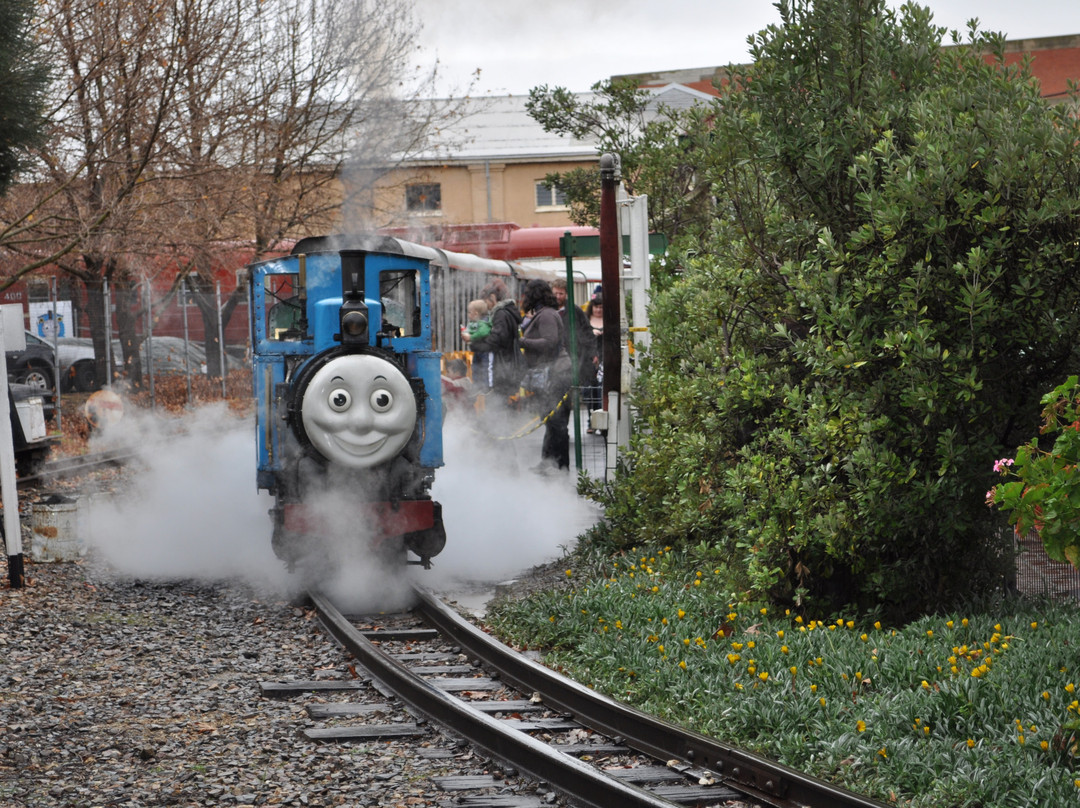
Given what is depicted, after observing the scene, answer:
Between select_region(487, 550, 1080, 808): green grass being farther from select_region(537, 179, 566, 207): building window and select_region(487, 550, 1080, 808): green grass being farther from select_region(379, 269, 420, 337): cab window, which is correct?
select_region(537, 179, 566, 207): building window

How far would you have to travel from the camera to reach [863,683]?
5324 millimetres

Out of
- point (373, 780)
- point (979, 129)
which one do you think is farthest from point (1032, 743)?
point (979, 129)

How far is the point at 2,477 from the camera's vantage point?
8.85m

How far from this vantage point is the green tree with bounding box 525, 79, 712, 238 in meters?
14.3

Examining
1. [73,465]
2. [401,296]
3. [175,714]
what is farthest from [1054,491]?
[73,465]

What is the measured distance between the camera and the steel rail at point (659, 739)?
4.44 m

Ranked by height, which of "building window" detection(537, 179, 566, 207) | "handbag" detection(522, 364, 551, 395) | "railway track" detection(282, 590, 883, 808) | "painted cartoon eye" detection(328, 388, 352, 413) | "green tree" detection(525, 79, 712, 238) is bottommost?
"railway track" detection(282, 590, 883, 808)

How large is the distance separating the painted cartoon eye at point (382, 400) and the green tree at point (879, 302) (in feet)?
7.10

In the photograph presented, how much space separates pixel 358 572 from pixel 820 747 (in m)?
4.73

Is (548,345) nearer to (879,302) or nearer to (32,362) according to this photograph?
(879,302)

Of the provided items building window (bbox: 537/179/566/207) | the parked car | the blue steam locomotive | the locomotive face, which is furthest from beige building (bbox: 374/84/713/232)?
the locomotive face

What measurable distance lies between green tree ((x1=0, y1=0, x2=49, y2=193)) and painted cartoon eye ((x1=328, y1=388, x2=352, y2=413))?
469 cm

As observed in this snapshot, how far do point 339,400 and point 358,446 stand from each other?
1.15 ft

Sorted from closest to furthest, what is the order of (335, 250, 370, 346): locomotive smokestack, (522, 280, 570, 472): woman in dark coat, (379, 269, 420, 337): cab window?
(335, 250, 370, 346): locomotive smokestack, (379, 269, 420, 337): cab window, (522, 280, 570, 472): woman in dark coat
